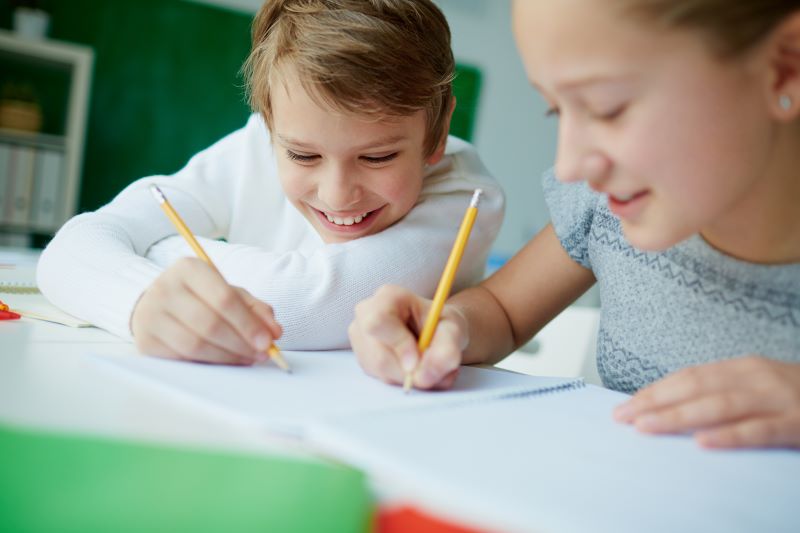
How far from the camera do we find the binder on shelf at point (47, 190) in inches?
106

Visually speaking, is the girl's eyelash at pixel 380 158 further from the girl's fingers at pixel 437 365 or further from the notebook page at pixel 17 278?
the notebook page at pixel 17 278

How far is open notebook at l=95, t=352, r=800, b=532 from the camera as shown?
0.37 meters

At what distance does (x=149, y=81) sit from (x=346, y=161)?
7.87 feet

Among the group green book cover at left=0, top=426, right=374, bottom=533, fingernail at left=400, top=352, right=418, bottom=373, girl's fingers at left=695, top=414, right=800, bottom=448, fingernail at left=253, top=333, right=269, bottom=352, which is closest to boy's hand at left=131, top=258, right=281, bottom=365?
fingernail at left=253, top=333, right=269, bottom=352

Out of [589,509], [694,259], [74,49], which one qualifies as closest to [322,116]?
[694,259]

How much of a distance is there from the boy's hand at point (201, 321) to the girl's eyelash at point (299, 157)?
0.91ft

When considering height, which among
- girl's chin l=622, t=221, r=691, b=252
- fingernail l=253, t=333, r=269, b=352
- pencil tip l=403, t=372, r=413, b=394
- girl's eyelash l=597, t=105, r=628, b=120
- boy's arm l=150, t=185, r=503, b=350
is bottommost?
boy's arm l=150, t=185, r=503, b=350

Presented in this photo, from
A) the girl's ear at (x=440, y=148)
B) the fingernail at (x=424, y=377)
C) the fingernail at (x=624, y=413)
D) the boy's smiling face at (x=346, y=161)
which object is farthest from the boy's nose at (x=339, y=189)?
the fingernail at (x=624, y=413)

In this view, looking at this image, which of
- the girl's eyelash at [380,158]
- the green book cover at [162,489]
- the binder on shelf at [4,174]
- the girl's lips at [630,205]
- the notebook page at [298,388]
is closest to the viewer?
the green book cover at [162,489]

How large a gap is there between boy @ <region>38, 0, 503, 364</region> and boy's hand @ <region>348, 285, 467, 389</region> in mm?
83

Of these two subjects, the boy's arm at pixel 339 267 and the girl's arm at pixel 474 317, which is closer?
the girl's arm at pixel 474 317

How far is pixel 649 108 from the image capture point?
0.53 m

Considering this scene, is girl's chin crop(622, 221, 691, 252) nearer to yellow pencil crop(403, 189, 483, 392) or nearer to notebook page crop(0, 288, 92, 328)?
yellow pencil crop(403, 189, 483, 392)

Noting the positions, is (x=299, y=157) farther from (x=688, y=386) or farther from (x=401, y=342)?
(x=688, y=386)
